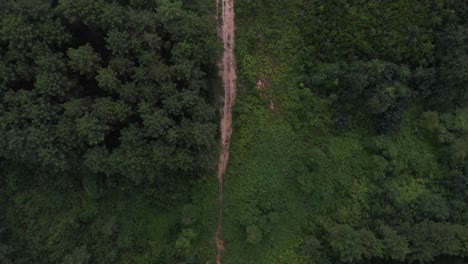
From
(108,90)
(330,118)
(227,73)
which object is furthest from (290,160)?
(108,90)

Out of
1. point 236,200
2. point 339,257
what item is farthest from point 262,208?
point 339,257

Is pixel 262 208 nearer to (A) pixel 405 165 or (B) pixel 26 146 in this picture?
(A) pixel 405 165

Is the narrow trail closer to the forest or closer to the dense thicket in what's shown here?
the forest

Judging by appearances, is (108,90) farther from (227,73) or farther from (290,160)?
(290,160)

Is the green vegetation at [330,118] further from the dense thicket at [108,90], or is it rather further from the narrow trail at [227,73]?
the dense thicket at [108,90]

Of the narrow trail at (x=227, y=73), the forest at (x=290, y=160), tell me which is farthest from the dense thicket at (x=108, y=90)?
the narrow trail at (x=227, y=73)

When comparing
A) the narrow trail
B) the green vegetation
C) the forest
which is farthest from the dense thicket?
the green vegetation
